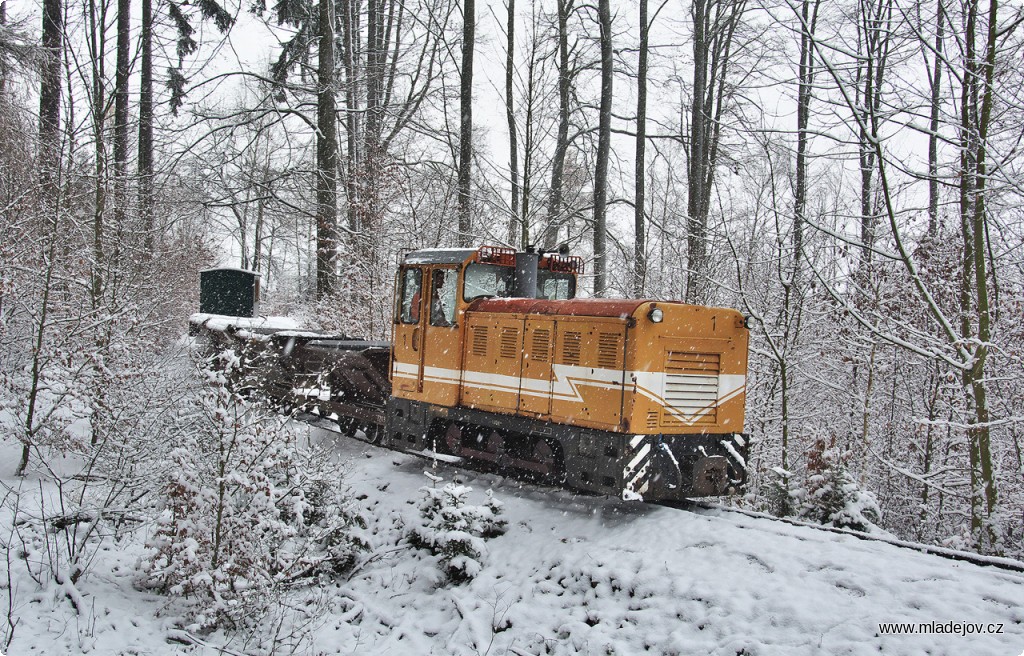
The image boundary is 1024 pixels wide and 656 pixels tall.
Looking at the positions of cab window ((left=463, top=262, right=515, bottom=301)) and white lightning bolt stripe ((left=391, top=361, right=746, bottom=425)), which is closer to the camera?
white lightning bolt stripe ((left=391, top=361, right=746, bottom=425))

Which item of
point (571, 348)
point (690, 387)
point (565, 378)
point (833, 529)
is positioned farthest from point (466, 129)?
point (833, 529)

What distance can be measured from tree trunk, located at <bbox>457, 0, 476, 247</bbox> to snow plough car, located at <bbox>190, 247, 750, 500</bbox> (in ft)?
21.0

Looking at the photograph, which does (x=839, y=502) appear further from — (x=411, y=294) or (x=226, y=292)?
(x=226, y=292)

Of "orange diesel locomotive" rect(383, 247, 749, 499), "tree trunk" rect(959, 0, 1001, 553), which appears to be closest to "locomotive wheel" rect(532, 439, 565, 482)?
"orange diesel locomotive" rect(383, 247, 749, 499)

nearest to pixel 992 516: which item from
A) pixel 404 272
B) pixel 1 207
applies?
pixel 404 272

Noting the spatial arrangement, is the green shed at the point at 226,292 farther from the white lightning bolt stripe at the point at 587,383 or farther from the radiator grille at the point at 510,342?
the radiator grille at the point at 510,342

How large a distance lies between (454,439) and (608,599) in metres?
3.96

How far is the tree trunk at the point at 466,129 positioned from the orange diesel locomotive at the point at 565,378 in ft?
21.2

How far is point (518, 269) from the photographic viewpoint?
9844mm

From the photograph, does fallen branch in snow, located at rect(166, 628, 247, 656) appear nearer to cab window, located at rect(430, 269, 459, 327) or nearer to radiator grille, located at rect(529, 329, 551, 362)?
radiator grille, located at rect(529, 329, 551, 362)

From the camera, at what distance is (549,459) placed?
8727mm

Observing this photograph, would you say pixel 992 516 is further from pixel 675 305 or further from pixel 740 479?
pixel 675 305

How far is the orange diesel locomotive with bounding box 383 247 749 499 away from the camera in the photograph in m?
7.80

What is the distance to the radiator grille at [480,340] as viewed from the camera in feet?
31.0
